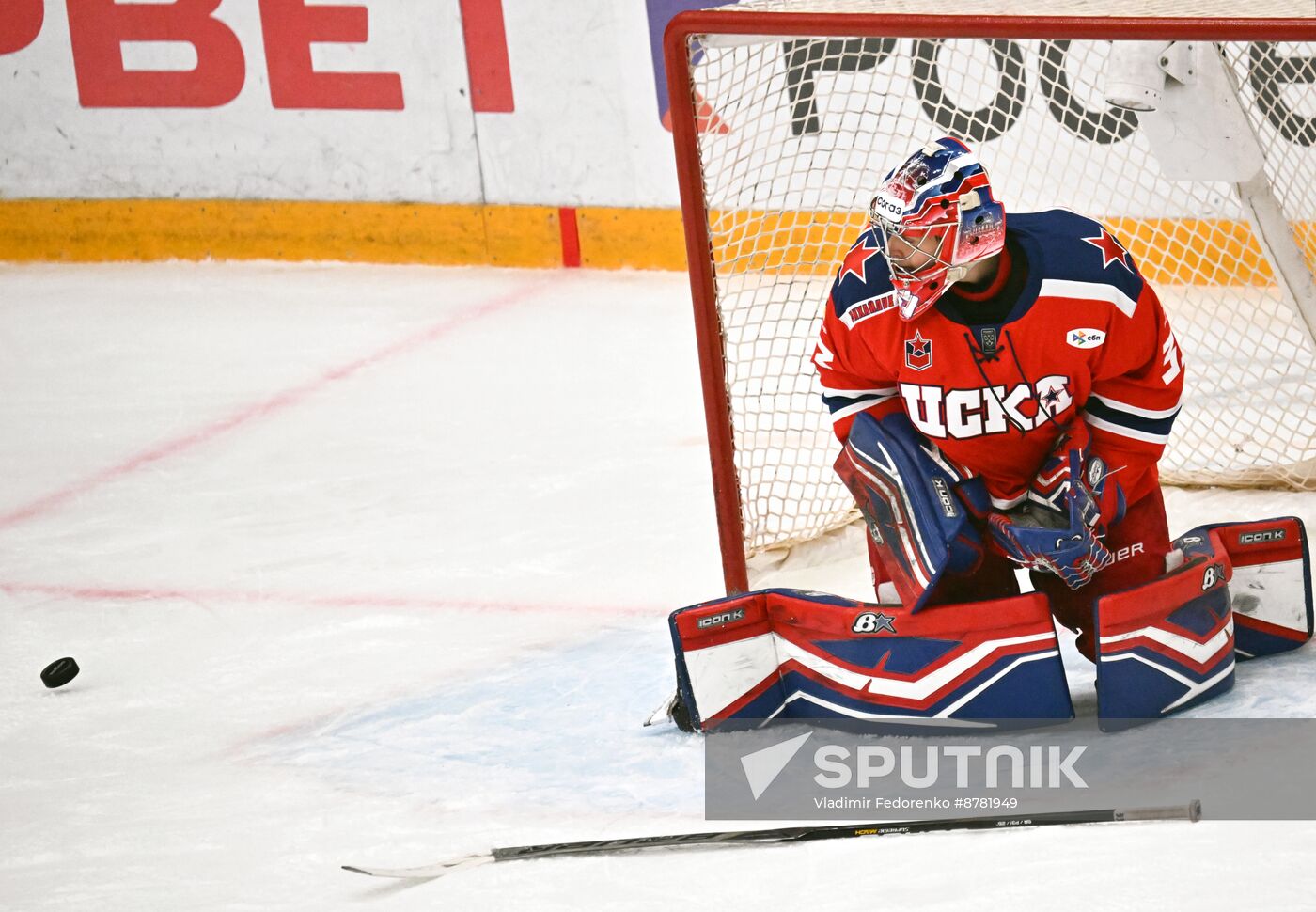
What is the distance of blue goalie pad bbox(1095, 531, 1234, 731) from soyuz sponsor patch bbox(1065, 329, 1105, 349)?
345 millimetres

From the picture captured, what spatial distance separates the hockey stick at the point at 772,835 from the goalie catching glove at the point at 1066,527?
386 mm

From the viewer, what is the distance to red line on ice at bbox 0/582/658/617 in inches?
124

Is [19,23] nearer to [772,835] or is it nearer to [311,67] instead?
[311,67]

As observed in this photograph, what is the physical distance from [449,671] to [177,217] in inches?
127

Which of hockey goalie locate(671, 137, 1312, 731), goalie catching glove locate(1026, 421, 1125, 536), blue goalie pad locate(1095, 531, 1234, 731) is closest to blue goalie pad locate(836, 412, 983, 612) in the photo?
hockey goalie locate(671, 137, 1312, 731)

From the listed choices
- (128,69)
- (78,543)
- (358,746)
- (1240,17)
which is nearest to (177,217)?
(128,69)

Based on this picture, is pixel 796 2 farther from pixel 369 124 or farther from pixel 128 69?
pixel 128 69

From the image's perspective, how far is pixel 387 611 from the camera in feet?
10.6

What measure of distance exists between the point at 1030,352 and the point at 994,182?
1.96 meters

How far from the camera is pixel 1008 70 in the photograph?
393cm

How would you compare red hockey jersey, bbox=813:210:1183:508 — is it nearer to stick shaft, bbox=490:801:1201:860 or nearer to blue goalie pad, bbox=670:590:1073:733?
blue goalie pad, bbox=670:590:1073:733

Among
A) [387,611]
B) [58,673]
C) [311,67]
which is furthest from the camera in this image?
[311,67]

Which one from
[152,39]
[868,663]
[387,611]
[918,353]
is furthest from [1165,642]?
[152,39]

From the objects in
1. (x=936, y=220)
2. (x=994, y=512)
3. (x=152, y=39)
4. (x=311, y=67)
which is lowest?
(x=994, y=512)
